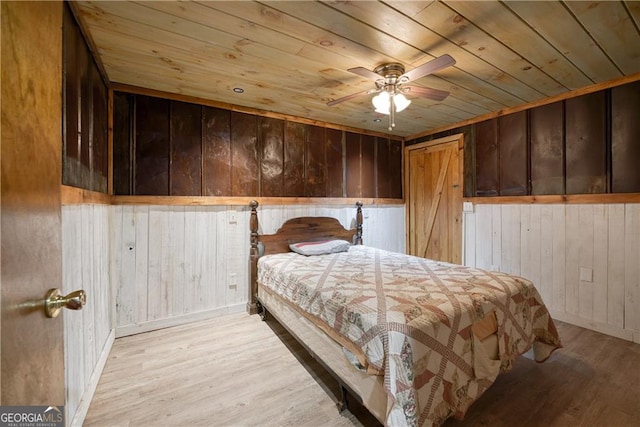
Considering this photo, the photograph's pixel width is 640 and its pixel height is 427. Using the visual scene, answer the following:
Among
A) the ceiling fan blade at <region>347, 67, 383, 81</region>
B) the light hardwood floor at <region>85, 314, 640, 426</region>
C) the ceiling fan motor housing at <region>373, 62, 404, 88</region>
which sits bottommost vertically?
the light hardwood floor at <region>85, 314, 640, 426</region>

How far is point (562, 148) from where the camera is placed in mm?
2980

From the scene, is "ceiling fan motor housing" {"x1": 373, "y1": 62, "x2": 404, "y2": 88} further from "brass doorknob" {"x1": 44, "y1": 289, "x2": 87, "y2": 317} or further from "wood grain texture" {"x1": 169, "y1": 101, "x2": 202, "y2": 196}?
"brass doorknob" {"x1": 44, "y1": 289, "x2": 87, "y2": 317}

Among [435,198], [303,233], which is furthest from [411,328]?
[435,198]

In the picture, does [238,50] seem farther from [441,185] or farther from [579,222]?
[579,222]

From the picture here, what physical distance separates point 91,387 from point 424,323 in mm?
2200

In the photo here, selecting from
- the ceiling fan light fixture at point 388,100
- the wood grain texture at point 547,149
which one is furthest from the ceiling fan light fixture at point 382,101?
the wood grain texture at point 547,149

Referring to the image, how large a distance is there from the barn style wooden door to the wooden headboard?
1.18 m

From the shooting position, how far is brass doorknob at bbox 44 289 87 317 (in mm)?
776

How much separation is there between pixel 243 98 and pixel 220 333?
97.5 inches

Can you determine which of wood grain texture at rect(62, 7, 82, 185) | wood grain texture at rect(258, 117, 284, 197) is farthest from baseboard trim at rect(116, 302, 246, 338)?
wood grain texture at rect(62, 7, 82, 185)

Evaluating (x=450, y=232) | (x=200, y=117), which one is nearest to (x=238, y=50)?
(x=200, y=117)

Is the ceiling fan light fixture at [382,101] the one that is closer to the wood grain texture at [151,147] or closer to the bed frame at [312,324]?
the bed frame at [312,324]

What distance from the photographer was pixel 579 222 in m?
2.88

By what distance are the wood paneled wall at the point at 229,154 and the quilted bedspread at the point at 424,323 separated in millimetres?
1463
